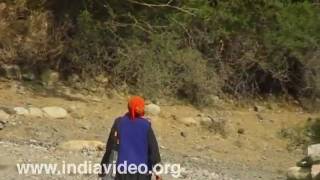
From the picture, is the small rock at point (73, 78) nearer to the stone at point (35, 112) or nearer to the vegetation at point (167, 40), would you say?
the vegetation at point (167, 40)

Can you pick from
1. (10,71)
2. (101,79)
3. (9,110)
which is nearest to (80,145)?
(9,110)

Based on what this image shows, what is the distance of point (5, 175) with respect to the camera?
9.52 meters

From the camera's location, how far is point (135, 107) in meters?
6.53

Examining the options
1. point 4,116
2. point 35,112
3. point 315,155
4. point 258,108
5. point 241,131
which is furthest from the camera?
point 258,108

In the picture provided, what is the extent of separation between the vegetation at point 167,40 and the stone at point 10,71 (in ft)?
0.66

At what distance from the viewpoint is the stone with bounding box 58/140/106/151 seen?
11.9 meters

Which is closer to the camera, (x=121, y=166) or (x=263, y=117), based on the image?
A: (x=121, y=166)

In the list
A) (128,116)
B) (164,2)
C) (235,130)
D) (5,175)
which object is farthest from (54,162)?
(164,2)

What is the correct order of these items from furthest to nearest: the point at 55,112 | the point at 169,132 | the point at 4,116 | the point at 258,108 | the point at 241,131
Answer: the point at 258,108, the point at 241,131, the point at 169,132, the point at 55,112, the point at 4,116

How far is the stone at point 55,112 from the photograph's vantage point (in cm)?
1479

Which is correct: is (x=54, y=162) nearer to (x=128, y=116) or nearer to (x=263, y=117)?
(x=128, y=116)

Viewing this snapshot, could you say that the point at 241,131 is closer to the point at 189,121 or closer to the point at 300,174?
the point at 189,121

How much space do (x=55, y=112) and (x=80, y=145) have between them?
9.67 feet

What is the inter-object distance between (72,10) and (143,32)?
1867mm
